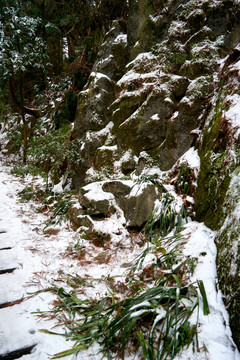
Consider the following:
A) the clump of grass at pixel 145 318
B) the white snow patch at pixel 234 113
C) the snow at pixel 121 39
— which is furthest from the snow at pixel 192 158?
the snow at pixel 121 39

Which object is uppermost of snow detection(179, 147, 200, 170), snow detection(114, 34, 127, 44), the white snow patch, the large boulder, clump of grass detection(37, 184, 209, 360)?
snow detection(114, 34, 127, 44)

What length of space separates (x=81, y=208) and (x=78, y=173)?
6.91 ft

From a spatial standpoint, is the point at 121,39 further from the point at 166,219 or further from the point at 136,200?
the point at 166,219

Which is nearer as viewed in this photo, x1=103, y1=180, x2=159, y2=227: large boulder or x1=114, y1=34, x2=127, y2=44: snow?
x1=103, y1=180, x2=159, y2=227: large boulder

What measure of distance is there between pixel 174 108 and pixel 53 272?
3861 millimetres

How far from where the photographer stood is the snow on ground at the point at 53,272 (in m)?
1.43

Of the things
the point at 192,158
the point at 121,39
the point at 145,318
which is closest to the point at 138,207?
the point at 192,158

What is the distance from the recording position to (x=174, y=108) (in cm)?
409

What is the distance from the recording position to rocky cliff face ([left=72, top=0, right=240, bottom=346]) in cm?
221

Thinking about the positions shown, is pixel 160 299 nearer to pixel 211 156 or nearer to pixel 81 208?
pixel 211 156

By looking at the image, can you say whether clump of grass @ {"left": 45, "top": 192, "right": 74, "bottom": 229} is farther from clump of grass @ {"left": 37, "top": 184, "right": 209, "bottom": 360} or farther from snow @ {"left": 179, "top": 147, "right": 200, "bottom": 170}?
snow @ {"left": 179, "top": 147, "right": 200, "bottom": 170}

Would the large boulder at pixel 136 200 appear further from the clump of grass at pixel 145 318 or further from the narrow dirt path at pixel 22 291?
the narrow dirt path at pixel 22 291

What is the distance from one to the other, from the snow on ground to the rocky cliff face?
0.16 m

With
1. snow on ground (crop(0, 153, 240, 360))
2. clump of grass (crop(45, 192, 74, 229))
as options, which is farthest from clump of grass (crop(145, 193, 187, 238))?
clump of grass (crop(45, 192, 74, 229))
